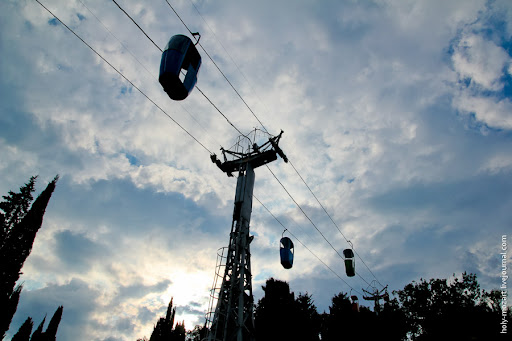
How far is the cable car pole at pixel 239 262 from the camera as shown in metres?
12.5

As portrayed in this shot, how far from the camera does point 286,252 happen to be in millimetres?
15062

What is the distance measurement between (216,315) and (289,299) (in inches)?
173

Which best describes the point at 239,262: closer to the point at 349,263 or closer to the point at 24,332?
the point at 349,263

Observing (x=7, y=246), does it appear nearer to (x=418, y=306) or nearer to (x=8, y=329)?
(x=8, y=329)

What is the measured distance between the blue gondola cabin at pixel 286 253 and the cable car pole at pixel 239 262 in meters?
1.82

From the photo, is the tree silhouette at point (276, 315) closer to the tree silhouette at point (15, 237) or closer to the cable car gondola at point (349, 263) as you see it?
the cable car gondola at point (349, 263)

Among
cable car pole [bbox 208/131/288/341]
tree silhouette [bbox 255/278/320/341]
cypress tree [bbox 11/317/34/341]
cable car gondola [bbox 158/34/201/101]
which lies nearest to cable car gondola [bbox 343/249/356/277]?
tree silhouette [bbox 255/278/320/341]

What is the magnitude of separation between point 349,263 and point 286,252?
619cm

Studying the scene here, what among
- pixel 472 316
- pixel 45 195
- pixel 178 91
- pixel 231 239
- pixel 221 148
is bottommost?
pixel 472 316

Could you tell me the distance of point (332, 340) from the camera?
60.2 ft

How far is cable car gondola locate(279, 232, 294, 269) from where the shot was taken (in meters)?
14.9

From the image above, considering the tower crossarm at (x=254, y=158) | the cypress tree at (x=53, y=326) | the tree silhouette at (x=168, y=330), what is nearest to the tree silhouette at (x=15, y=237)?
the cypress tree at (x=53, y=326)

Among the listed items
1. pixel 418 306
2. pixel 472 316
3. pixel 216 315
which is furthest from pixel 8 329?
pixel 418 306

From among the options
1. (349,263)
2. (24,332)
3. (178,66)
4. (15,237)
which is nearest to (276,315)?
(349,263)
